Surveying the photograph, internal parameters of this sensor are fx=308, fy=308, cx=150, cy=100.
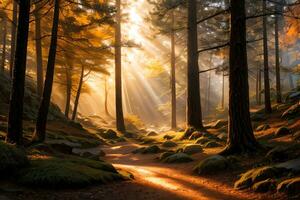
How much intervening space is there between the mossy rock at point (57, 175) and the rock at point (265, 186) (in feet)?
11.0

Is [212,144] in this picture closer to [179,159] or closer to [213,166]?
[179,159]

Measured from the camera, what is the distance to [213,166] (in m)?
8.61

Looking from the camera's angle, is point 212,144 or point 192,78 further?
point 192,78

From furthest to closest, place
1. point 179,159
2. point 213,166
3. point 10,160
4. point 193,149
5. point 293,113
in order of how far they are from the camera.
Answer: point 293,113 → point 193,149 → point 179,159 → point 213,166 → point 10,160

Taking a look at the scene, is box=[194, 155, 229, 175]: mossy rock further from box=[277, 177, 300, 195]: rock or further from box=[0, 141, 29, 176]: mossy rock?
box=[0, 141, 29, 176]: mossy rock

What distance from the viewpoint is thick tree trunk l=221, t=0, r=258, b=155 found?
9359 millimetres

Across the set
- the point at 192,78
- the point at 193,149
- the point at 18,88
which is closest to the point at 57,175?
the point at 18,88

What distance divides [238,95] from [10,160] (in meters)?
6.51

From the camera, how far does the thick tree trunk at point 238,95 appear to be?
30.7 feet

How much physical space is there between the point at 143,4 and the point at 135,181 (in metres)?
37.7

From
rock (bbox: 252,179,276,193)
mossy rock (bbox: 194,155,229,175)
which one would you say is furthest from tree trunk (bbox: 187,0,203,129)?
rock (bbox: 252,179,276,193)

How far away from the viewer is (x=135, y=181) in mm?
8016

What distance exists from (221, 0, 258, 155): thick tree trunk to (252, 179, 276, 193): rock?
2974 mm

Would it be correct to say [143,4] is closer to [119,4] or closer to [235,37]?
[119,4]
